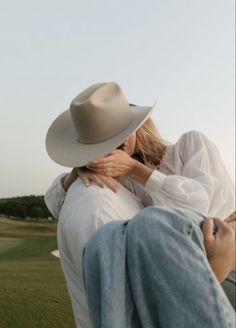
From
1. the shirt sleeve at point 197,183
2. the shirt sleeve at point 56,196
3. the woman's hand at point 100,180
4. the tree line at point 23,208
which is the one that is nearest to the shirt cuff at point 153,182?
the shirt sleeve at point 197,183

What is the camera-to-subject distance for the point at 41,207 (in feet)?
78.7

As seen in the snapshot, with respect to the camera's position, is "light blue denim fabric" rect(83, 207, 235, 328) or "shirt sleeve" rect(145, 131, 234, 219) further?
"shirt sleeve" rect(145, 131, 234, 219)

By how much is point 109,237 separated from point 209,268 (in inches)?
10.2

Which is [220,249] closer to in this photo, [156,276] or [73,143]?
[156,276]

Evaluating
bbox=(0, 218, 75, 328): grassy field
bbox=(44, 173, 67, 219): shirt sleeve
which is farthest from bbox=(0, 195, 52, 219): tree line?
bbox=(44, 173, 67, 219): shirt sleeve

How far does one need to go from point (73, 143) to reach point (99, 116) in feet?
0.69

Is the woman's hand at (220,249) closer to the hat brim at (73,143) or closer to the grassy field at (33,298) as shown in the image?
the hat brim at (73,143)

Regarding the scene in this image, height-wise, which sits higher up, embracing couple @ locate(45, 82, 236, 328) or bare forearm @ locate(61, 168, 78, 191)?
embracing couple @ locate(45, 82, 236, 328)

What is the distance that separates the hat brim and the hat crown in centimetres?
3

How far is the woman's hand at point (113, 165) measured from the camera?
85.7 inches

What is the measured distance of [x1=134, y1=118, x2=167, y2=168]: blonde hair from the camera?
2500mm

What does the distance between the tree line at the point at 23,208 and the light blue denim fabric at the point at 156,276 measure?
2305 cm

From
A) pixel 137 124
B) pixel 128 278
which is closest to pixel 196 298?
pixel 128 278

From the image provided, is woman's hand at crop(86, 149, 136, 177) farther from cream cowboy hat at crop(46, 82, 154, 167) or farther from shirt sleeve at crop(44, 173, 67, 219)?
shirt sleeve at crop(44, 173, 67, 219)
